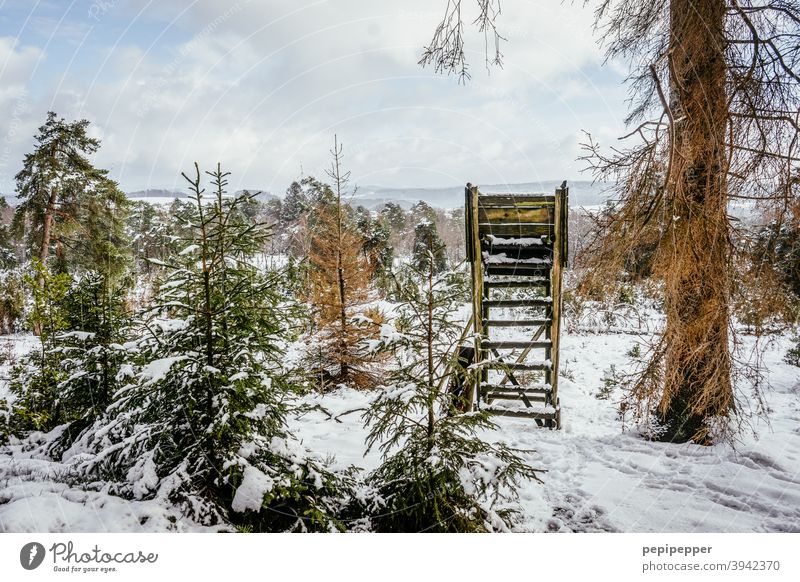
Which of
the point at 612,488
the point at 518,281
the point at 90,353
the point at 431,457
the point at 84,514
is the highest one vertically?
the point at 518,281

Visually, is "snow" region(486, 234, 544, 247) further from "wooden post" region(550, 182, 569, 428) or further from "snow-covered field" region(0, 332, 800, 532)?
"snow-covered field" region(0, 332, 800, 532)

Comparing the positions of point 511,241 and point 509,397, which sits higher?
point 511,241

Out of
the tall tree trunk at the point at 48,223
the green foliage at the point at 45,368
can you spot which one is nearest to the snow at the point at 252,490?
the green foliage at the point at 45,368

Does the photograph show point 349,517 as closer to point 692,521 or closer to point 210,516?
point 210,516

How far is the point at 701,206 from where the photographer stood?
2879 mm

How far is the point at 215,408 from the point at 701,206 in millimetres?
3918

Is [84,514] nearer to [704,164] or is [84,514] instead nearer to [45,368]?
[45,368]

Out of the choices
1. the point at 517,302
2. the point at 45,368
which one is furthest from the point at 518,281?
the point at 45,368

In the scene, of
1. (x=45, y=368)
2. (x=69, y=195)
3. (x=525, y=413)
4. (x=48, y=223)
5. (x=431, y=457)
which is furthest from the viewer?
(x=48, y=223)

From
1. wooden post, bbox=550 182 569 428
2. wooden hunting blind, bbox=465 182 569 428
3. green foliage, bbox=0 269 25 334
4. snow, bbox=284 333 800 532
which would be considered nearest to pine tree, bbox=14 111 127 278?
snow, bbox=284 333 800 532

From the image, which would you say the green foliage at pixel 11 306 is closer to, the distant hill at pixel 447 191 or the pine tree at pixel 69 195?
the pine tree at pixel 69 195
